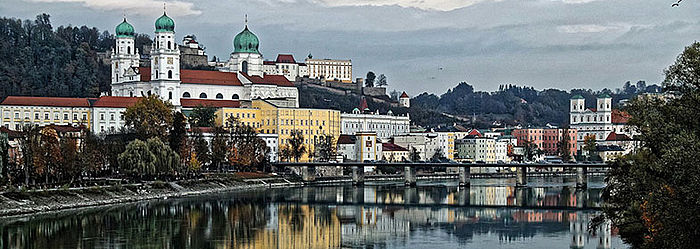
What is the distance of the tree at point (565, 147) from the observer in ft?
387

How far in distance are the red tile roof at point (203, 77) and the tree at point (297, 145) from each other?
11.2 m

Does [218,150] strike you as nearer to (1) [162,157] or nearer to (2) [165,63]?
(1) [162,157]

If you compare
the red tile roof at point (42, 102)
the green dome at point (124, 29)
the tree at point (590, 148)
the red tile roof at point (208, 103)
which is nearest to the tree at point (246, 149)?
the red tile roof at point (208, 103)

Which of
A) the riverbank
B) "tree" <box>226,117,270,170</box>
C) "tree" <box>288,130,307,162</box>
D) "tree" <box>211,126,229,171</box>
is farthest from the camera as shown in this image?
"tree" <box>288,130,307,162</box>

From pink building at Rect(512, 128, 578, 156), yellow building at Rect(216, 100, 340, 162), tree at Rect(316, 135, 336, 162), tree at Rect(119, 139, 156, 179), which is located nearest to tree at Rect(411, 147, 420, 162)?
yellow building at Rect(216, 100, 340, 162)

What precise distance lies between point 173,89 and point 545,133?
187 feet

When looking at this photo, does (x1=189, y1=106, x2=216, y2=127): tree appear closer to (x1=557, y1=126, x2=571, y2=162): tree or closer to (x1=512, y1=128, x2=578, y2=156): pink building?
(x1=557, y1=126, x2=571, y2=162): tree

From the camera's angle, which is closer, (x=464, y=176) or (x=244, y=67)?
(x=464, y=176)

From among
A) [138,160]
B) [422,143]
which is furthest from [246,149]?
[422,143]

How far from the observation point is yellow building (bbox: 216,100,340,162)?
91.6m

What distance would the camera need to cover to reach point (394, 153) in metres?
102

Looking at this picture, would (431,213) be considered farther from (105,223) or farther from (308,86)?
(308,86)

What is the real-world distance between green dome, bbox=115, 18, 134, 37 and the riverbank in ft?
98.7

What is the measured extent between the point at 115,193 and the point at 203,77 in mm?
44955
